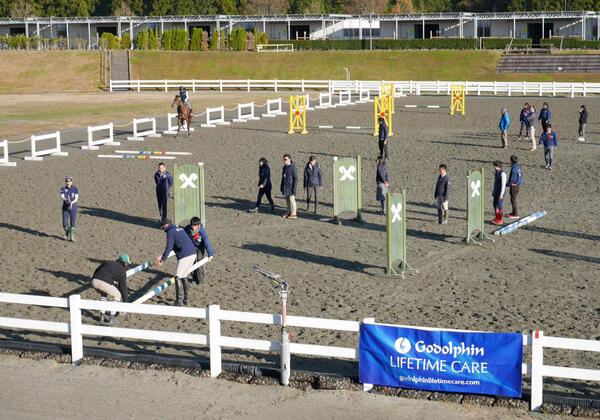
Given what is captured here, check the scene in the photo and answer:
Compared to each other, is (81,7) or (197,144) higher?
(81,7)

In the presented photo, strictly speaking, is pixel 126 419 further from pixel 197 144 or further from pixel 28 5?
pixel 28 5

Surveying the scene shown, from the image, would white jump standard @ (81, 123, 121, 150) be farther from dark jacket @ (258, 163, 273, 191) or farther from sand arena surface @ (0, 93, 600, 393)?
dark jacket @ (258, 163, 273, 191)

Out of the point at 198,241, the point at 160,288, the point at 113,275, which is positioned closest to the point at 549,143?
the point at 198,241

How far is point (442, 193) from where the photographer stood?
2139 cm

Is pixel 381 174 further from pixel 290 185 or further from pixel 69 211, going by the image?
pixel 69 211

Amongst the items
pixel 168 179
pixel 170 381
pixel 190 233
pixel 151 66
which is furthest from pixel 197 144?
pixel 151 66

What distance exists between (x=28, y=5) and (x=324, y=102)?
51.4 m

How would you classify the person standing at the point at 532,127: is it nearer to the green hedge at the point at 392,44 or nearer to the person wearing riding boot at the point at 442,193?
the person wearing riding boot at the point at 442,193

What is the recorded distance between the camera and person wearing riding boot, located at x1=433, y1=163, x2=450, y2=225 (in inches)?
835

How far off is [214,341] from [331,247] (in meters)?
7.90

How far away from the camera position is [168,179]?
21812mm

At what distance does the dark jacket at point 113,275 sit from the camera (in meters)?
14.5

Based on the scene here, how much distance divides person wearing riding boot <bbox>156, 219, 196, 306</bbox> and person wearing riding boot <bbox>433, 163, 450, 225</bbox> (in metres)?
7.48

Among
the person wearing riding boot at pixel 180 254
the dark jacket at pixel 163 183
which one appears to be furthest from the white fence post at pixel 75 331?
the dark jacket at pixel 163 183
